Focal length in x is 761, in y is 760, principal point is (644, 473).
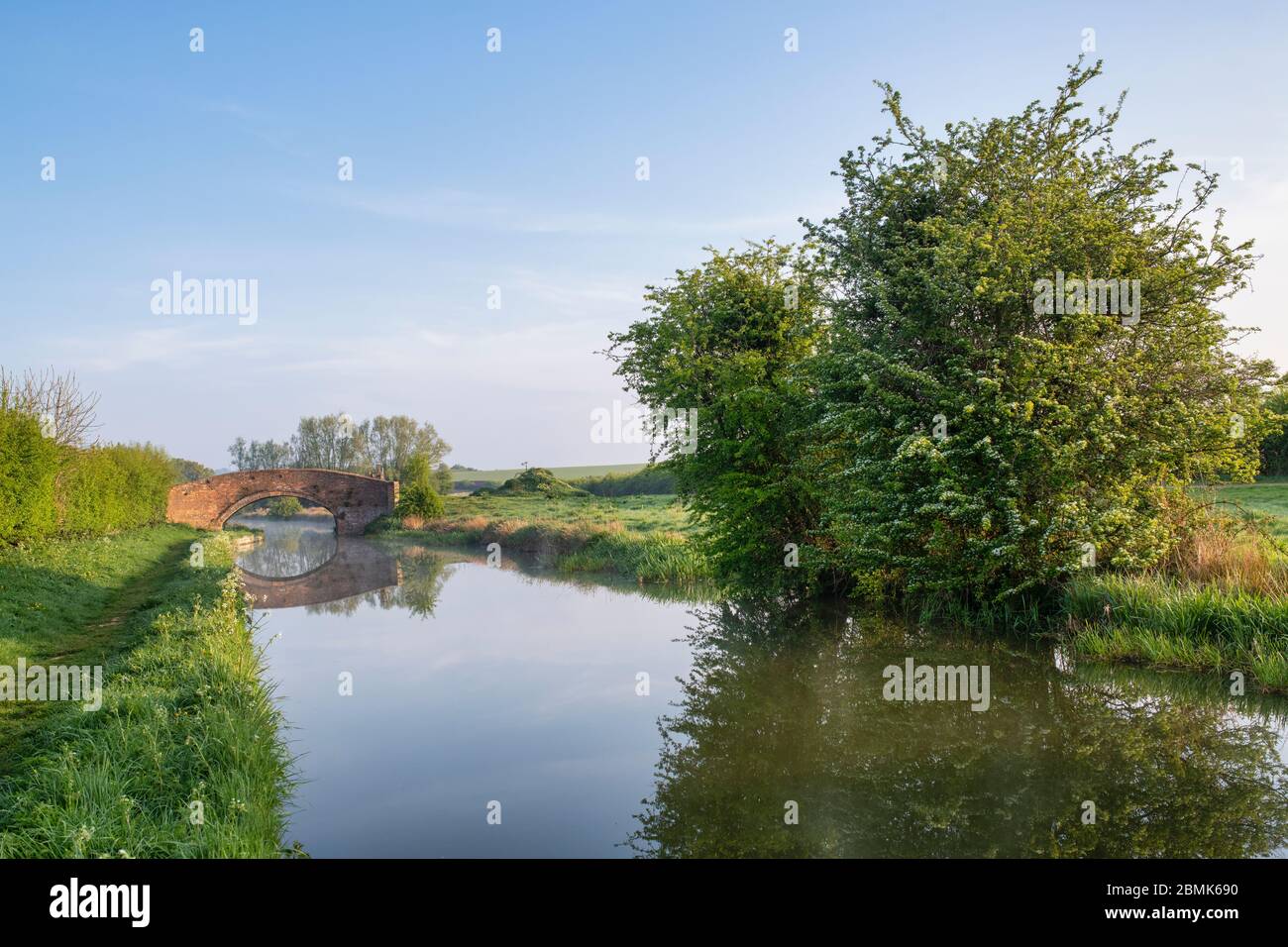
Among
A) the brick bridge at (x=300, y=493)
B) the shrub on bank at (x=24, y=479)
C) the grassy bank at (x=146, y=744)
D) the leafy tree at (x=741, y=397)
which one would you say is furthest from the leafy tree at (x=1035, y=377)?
the brick bridge at (x=300, y=493)

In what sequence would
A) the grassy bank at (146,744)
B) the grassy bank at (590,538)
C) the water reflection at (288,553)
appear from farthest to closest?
1. the water reflection at (288,553)
2. the grassy bank at (590,538)
3. the grassy bank at (146,744)

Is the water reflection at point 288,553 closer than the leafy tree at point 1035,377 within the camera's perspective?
No

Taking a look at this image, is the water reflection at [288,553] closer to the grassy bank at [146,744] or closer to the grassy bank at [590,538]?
the grassy bank at [590,538]

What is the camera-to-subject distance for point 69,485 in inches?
1107

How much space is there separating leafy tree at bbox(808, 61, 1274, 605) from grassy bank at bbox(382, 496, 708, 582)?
10441mm

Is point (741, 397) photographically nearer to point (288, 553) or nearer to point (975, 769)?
point (975, 769)

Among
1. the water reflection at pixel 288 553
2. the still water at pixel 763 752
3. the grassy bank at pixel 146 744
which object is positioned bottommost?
the water reflection at pixel 288 553

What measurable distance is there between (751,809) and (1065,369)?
846 cm

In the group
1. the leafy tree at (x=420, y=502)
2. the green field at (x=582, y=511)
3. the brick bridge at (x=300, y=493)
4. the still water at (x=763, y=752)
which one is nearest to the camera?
the still water at (x=763, y=752)

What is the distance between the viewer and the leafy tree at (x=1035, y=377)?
36.6 feet

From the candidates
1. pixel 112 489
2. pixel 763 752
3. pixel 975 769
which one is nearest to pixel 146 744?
pixel 763 752

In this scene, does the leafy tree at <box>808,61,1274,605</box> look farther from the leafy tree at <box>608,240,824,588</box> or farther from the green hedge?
the green hedge

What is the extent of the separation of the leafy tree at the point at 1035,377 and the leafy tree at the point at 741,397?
317 cm
